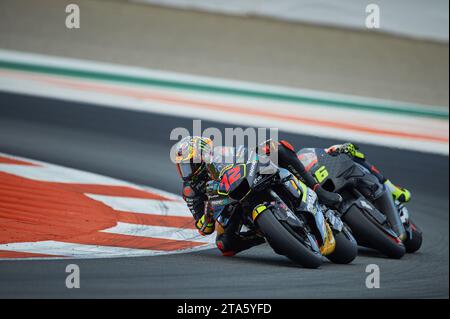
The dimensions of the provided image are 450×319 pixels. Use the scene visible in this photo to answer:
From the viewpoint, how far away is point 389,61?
1773 cm

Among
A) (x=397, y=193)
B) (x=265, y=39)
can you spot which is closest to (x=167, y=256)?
(x=397, y=193)

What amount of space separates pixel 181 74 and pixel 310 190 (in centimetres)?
1190

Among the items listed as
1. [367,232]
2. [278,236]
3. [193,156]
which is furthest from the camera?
[367,232]

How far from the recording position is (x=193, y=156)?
6.84m

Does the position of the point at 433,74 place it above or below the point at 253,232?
above

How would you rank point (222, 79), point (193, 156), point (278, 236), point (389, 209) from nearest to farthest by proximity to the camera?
1. point (278, 236)
2. point (193, 156)
3. point (389, 209)
4. point (222, 79)

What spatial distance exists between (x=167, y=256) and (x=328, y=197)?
4.60 ft

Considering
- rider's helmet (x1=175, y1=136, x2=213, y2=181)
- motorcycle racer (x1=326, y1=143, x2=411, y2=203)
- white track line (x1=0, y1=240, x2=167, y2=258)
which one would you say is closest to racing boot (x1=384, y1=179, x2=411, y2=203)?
motorcycle racer (x1=326, y1=143, x2=411, y2=203)

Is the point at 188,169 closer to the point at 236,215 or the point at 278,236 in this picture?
the point at 236,215

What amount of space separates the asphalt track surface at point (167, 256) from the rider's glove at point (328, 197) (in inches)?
20.2

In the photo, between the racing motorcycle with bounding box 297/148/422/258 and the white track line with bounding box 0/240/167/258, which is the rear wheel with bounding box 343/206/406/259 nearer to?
the racing motorcycle with bounding box 297/148/422/258

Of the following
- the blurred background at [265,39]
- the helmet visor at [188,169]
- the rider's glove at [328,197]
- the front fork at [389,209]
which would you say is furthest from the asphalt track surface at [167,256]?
the blurred background at [265,39]
